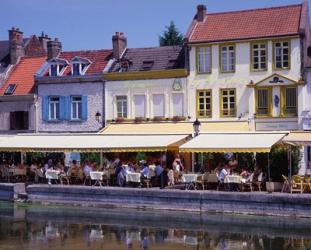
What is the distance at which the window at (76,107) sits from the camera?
3848 centimetres

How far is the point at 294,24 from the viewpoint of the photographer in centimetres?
3403

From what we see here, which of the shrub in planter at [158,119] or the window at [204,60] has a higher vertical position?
the window at [204,60]

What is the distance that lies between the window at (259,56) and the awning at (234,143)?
711 centimetres

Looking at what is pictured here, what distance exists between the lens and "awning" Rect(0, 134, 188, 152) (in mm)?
28484

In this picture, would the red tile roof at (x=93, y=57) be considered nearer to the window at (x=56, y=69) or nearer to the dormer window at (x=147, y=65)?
the window at (x=56, y=69)

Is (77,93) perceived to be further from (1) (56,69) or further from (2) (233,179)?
(2) (233,179)

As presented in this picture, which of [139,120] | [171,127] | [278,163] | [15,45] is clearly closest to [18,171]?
[139,120]

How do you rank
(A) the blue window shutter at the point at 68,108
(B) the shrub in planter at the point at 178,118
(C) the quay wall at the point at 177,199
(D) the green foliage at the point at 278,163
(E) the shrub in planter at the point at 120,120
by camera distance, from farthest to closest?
(A) the blue window shutter at the point at 68,108 < (E) the shrub in planter at the point at 120,120 < (B) the shrub in planter at the point at 178,118 < (D) the green foliage at the point at 278,163 < (C) the quay wall at the point at 177,199

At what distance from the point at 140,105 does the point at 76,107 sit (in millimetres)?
4259

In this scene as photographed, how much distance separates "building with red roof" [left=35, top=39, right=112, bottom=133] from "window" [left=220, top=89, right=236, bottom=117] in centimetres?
728

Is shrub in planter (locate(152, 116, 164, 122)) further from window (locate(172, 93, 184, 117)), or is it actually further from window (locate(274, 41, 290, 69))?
window (locate(274, 41, 290, 69))

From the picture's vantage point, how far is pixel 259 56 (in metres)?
34.4

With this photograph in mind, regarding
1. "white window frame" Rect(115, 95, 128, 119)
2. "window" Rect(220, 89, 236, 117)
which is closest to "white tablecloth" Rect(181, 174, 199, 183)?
"window" Rect(220, 89, 236, 117)

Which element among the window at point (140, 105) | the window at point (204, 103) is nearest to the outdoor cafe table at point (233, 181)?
the window at point (204, 103)
